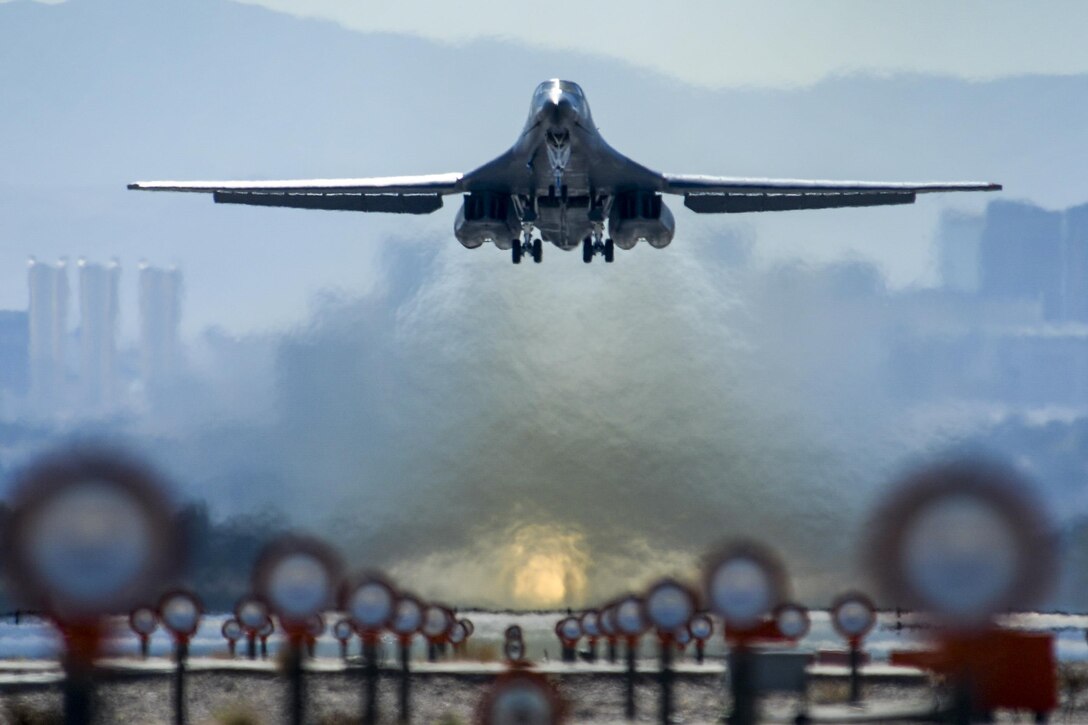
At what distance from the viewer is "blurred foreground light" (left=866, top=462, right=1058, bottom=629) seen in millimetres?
9500

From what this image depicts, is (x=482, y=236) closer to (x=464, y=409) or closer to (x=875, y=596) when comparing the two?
(x=464, y=409)

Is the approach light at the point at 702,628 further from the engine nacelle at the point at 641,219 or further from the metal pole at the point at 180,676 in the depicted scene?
the metal pole at the point at 180,676

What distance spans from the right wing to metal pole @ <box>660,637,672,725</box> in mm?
17825

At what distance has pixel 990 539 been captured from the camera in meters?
9.69

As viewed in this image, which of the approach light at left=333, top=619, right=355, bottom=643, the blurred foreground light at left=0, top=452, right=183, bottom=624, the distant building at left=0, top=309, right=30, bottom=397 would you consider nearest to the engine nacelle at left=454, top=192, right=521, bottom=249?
the approach light at left=333, top=619, right=355, bottom=643

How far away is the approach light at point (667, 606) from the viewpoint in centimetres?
1398

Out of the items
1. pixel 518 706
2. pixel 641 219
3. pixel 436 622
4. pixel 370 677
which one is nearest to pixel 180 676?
pixel 370 677

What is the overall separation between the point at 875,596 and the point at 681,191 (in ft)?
69.4

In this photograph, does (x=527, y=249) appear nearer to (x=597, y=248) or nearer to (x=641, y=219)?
(x=597, y=248)

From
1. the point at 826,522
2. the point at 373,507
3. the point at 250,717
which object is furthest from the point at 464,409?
the point at 250,717

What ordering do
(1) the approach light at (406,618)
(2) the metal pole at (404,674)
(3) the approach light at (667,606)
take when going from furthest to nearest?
1. (2) the metal pole at (404,674)
2. (1) the approach light at (406,618)
3. (3) the approach light at (667,606)

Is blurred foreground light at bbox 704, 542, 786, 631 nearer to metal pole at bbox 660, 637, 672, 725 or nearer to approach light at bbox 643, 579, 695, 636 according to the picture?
metal pole at bbox 660, 637, 672, 725

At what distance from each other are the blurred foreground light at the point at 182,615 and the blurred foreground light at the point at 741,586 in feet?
22.9

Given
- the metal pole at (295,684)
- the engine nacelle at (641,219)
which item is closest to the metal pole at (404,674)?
the metal pole at (295,684)
